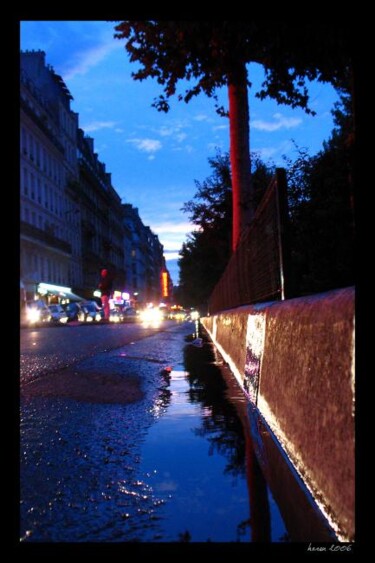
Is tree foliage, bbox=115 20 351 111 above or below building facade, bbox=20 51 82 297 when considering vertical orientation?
below

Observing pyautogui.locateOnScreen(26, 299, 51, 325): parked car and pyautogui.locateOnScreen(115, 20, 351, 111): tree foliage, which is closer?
pyautogui.locateOnScreen(115, 20, 351, 111): tree foliage

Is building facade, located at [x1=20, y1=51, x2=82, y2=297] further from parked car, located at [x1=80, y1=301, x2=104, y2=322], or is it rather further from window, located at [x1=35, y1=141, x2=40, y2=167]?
parked car, located at [x1=80, y1=301, x2=104, y2=322]

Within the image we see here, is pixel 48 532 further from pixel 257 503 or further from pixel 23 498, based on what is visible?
pixel 257 503

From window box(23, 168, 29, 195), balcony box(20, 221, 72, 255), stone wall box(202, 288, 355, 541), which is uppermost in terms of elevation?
window box(23, 168, 29, 195)

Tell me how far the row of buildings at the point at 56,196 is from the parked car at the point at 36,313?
11.4 metres

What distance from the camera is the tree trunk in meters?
14.9

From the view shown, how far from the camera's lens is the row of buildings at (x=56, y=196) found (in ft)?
189

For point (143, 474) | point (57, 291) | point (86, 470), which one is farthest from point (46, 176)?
point (143, 474)

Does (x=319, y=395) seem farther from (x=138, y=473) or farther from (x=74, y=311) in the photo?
(x=74, y=311)

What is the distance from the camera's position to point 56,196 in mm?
69312

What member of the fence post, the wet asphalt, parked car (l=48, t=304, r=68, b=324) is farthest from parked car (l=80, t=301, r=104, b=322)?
the fence post

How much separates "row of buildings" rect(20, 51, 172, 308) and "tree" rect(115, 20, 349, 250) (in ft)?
117

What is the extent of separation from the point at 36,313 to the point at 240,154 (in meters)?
25.1
